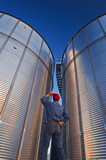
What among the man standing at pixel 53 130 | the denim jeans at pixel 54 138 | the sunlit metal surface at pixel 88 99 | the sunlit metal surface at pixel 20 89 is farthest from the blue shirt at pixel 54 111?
the sunlit metal surface at pixel 20 89

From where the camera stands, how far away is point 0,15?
961 cm

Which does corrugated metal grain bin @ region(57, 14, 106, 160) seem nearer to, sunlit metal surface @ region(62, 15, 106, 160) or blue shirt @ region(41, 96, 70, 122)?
sunlit metal surface @ region(62, 15, 106, 160)

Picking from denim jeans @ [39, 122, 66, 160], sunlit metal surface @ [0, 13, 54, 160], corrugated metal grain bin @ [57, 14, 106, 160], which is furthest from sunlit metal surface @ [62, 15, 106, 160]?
denim jeans @ [39, 122, 66, 160]

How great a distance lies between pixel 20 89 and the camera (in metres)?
6.39

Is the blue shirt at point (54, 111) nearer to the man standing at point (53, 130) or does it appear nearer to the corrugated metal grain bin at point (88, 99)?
the man standing at point (53, 130)

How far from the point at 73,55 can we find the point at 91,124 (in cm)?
604

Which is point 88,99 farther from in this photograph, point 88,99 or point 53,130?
point 53,130

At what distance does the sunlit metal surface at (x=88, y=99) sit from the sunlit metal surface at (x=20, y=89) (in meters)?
1.90

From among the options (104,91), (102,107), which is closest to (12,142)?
(102,107)

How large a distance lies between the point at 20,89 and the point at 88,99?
3.65 m

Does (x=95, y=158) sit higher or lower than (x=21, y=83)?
lower

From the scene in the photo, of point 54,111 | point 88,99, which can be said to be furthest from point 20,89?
point 88,99

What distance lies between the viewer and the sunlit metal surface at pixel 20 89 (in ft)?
16.3

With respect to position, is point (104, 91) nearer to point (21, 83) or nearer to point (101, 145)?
point (101, 145)
